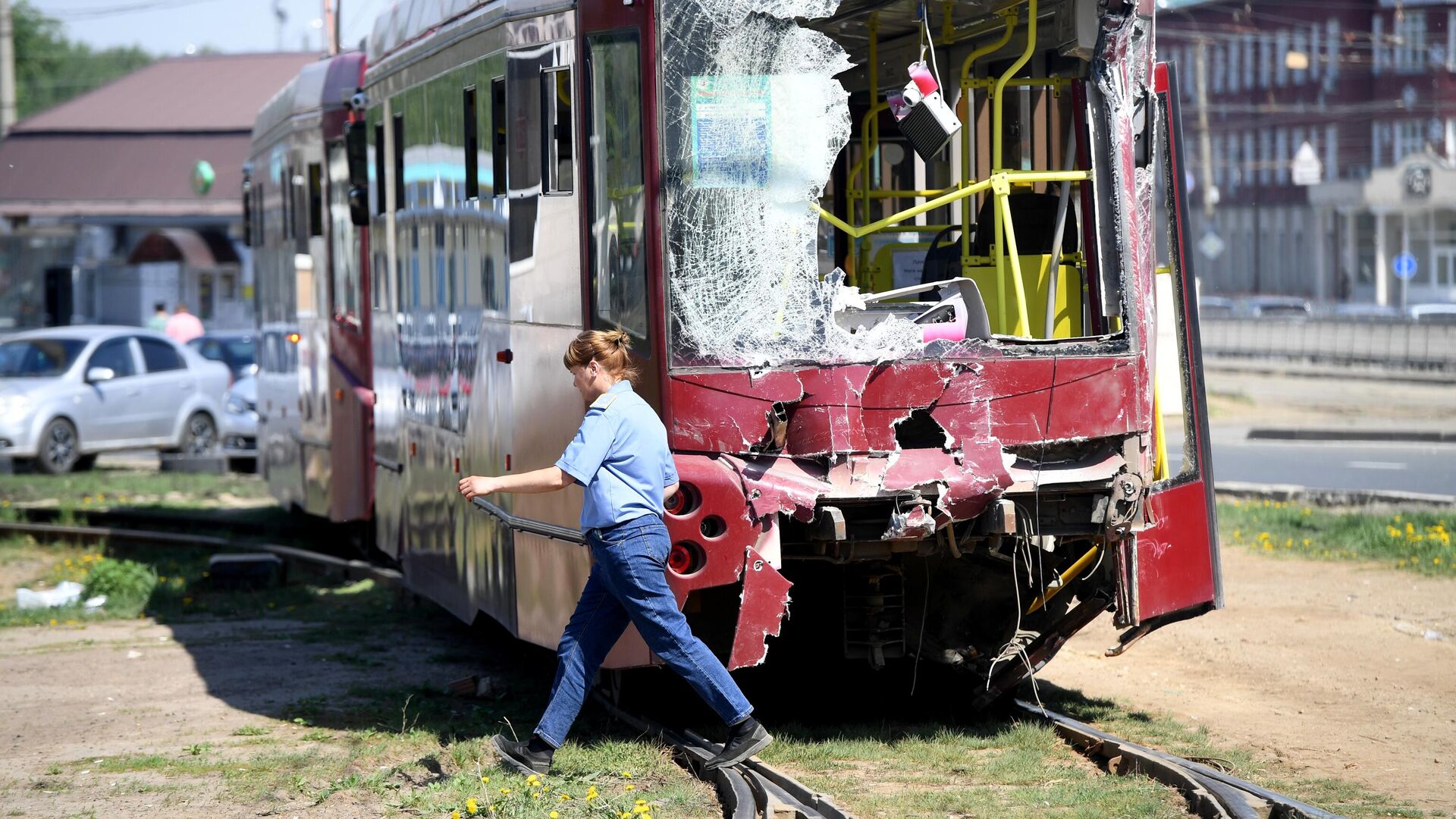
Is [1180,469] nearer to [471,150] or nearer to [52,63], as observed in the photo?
[471,150]

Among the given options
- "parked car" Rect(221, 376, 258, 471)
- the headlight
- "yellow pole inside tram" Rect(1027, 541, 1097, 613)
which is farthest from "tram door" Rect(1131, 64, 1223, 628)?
"parked car" Rect(221, 376, 258, 471)

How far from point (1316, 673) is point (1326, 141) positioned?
60289 mm

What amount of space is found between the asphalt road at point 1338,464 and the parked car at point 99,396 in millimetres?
11790

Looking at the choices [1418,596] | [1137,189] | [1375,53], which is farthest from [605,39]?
[1375,53]

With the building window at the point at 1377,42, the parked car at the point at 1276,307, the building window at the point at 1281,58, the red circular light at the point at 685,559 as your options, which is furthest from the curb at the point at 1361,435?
the building window at the point at 1281,58

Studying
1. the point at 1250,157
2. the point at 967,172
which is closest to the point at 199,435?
the point at 967,172

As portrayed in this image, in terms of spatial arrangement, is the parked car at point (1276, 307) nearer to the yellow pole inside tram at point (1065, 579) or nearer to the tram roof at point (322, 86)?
the tram roof at point (322, 86)

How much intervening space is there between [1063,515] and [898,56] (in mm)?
2917

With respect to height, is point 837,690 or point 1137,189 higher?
point 1137,189

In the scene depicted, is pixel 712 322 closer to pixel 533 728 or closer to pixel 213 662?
pixel 533 728

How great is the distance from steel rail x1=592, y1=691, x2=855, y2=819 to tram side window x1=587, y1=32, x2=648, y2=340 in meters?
1.58

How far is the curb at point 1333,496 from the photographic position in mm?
14586

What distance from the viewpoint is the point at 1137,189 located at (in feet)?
24.2

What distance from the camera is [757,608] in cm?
682
